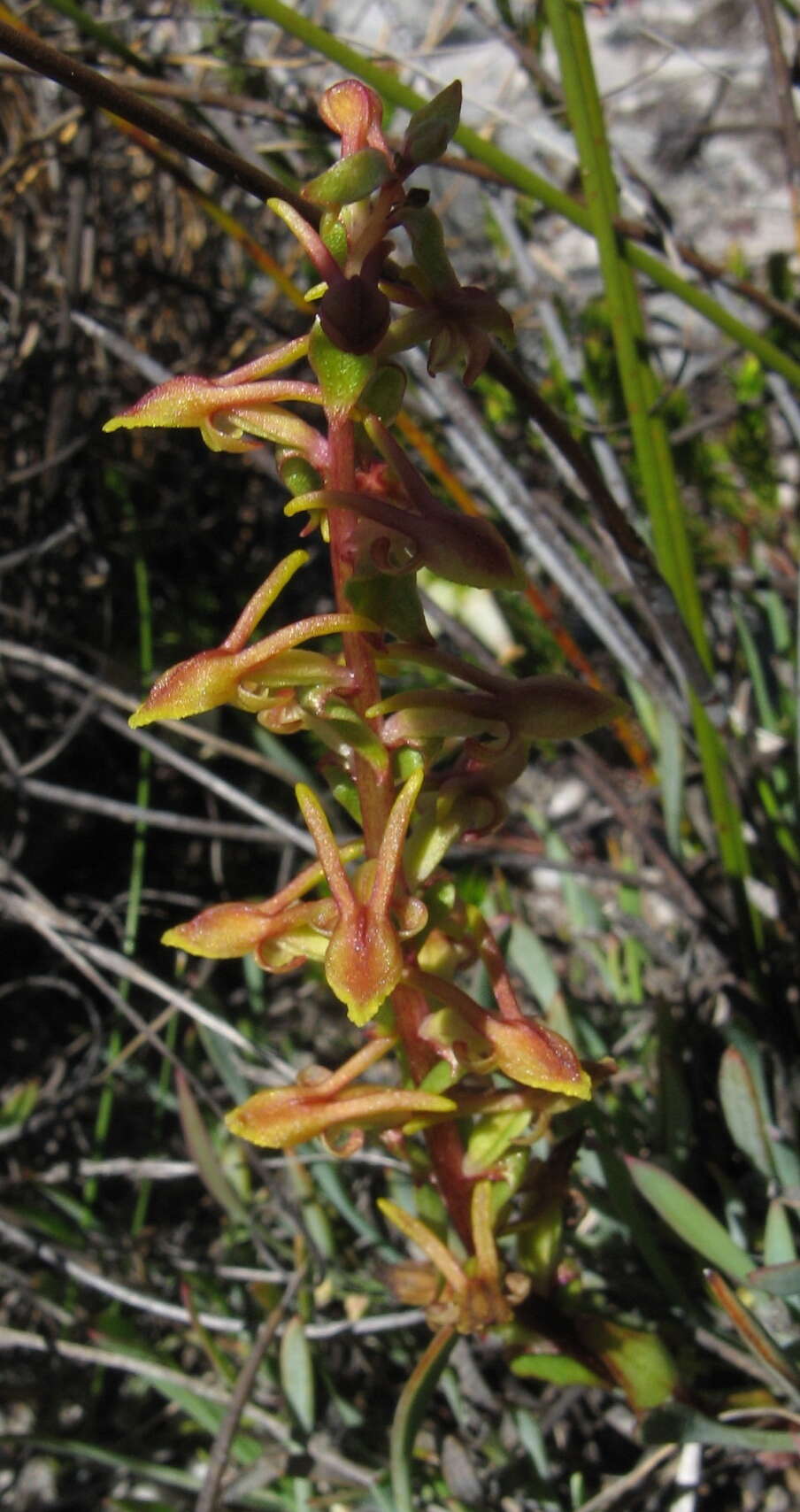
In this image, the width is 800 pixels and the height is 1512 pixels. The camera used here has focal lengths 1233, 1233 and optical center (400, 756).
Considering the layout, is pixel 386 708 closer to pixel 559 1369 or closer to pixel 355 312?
pixel 355 312

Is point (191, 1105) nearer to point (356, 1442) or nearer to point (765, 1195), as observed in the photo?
point (356, 1442)

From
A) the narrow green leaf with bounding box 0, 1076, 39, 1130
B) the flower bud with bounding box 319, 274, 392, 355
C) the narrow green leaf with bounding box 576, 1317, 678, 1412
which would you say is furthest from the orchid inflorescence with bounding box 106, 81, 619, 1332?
the narrow green leaf with bounding box 0, 1076, 39, 1130

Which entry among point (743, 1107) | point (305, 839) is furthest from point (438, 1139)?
point (305, 839)

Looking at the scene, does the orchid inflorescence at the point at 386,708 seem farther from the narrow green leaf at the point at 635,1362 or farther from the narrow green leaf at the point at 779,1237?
the narrow green leaf at the point at 779,1237

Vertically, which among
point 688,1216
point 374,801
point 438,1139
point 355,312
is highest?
point 355,312

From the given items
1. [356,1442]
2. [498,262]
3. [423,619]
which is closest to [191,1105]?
[356,1442]

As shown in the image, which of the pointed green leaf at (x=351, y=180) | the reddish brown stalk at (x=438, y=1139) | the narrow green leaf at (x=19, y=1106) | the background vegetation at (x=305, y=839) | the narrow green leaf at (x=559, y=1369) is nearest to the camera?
the pointed green leaf at (x=351, y=180)

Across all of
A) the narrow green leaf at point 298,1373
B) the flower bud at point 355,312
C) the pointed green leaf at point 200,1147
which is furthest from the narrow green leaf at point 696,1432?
the flower bud at point 355,312
